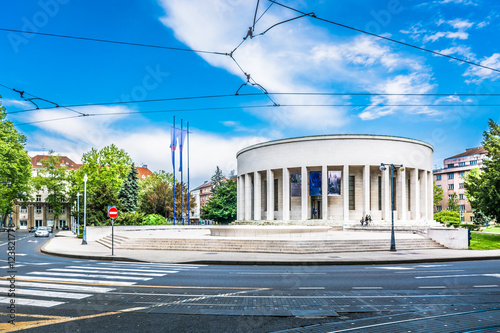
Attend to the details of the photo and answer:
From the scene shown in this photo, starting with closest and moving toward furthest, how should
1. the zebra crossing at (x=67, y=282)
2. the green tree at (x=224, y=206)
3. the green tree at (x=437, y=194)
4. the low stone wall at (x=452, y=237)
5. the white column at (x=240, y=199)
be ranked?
1. the zebra crossing at (x=67, y=282)
2. the low stone wall at (x=452, y=237)
3. the white column at (x=240, y=199)
4. the green tree at (x=224, y=206)
5. the green tree at (x=437, y=194)

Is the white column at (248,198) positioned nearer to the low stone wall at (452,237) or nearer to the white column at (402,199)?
the white column at (402,199)

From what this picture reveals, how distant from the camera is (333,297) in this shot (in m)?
9.69

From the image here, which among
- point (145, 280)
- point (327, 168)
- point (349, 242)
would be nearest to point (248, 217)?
point (327, 168)

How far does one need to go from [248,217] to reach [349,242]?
41686mm

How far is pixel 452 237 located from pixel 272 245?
13.2 m


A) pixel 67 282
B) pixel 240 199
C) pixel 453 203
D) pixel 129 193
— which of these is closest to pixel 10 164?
pixel 129 193

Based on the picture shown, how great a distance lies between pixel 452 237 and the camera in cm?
Answer: 2728

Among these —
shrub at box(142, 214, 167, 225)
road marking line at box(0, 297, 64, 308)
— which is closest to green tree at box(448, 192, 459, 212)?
shrub at box(142, 214, 167, 225)

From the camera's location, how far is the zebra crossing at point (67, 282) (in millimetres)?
9477

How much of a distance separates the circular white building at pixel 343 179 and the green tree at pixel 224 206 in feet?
49.5

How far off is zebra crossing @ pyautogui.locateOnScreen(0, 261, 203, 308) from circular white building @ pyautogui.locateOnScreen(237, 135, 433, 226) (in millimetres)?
40331

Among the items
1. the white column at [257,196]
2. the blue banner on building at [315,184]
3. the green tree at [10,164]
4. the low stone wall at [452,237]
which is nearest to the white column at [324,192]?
the blue banner on building at [315,184]

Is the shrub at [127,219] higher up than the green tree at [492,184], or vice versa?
the green tree at [492,184]

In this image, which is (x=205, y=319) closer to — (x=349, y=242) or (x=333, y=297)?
(x=333, y=297)
